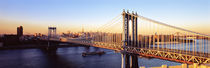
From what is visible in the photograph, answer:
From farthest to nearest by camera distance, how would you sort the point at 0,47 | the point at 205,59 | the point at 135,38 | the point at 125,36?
the point at 0,47 < the point at 135,38 < the point at 125,36 < the point at 205,59

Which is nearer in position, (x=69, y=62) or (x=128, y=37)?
(x=128, y=37)

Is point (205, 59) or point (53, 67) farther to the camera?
point (53, 67)

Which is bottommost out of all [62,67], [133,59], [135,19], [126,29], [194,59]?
[62,67]

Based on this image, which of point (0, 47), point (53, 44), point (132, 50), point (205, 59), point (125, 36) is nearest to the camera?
point (205, 59)

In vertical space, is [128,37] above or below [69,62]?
above

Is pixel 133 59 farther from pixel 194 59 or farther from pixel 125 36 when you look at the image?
pixel 194 59

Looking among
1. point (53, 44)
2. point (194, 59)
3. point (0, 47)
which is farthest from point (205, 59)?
point (0, 47)

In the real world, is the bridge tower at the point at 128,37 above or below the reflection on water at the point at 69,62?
above

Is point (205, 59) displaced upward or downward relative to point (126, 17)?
downward

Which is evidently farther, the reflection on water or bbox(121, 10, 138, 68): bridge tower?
the reflection on water

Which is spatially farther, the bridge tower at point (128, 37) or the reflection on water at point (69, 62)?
the reflection on water at point (69, 62)

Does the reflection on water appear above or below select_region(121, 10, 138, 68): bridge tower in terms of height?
below
